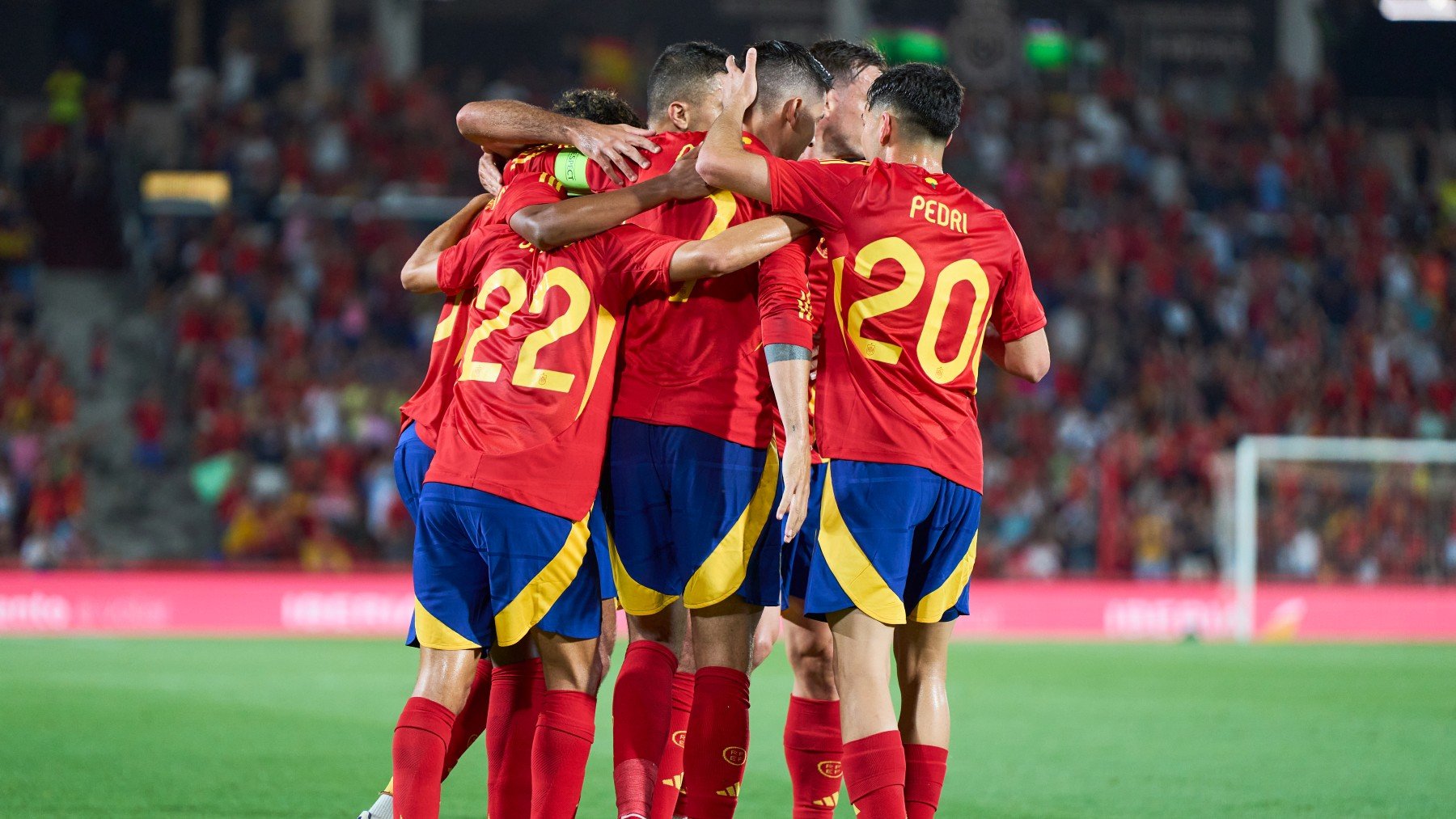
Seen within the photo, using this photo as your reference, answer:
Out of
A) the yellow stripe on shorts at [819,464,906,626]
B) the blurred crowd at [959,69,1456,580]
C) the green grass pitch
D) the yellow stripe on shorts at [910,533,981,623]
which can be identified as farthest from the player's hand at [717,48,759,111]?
the blurred crowd at [959,69,1456,580]

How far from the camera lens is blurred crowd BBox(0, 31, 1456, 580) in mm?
17531

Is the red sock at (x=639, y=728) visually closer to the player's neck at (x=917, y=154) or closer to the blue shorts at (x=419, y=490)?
the blue shorts at (x=419, y=490)

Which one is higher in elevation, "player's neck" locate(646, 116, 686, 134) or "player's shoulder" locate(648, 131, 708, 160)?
"player's neck" locate(646, 116, 686, 134)

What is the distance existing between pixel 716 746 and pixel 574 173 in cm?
178

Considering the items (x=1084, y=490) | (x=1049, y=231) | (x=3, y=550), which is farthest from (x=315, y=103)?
(x=1084, y=490)

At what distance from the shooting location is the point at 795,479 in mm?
4391

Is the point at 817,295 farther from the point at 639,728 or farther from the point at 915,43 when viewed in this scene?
the point at 915,43

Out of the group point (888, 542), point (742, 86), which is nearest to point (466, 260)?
point (742, 86)

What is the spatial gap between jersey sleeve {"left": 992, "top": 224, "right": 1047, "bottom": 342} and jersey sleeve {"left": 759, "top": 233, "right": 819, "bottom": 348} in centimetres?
63

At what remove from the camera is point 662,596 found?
4812mm

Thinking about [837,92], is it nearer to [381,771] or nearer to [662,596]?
[662,596]

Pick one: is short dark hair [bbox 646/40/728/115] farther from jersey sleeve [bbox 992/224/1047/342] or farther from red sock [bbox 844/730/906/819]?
red sock [bbox 844/730/906/819]

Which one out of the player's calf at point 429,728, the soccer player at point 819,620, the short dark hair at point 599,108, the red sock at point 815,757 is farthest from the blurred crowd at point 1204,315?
the player's calf at point 429,728

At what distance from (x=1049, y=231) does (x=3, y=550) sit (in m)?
13.9
